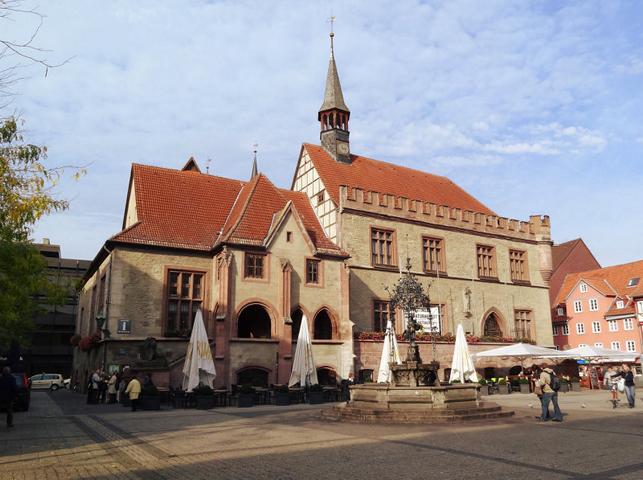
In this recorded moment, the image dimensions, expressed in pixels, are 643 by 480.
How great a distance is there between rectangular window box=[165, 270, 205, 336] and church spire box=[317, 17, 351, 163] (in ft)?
51.7

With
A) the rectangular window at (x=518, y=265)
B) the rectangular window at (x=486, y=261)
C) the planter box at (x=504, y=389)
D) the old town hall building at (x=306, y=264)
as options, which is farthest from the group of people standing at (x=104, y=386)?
the rectangular window at (x=518, y=265)

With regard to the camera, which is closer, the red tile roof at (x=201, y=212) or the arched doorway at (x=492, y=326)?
the red tile roof at (x=201, y=212)

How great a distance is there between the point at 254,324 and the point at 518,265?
69.9ft

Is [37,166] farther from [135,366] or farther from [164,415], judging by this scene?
[135,366]

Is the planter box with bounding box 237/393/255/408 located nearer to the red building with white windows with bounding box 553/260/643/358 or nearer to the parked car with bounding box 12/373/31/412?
the parked car with bounding box 12/373/31/412

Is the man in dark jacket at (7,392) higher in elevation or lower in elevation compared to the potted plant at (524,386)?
higher

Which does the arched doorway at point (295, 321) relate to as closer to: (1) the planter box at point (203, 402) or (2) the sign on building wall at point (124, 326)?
(1) the planter box at point (203, 402)

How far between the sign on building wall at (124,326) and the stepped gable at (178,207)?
381cm

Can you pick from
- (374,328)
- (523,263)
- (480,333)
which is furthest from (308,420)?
(523,263)

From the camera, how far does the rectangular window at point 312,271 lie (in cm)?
3031

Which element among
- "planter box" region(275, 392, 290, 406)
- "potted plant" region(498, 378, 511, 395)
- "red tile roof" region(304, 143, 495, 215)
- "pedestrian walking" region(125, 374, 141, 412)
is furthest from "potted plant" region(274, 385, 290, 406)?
"red tile roof" region(304, 143, 495, 215)

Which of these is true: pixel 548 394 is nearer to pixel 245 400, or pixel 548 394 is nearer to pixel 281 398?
pixel 281 398

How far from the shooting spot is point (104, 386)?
2459 cm

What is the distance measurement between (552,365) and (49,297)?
3182 centimetres
